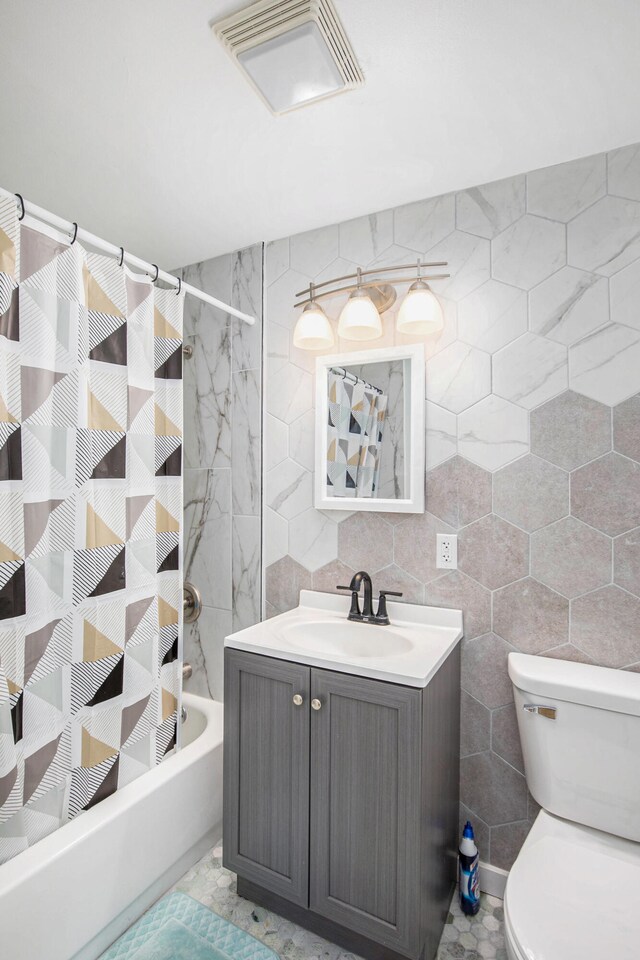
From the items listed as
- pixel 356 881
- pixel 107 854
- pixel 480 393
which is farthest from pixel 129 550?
pixel 480 393

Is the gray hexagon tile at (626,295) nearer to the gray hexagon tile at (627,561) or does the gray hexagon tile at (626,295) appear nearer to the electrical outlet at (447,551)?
the gray hexagon tile at (627,561)

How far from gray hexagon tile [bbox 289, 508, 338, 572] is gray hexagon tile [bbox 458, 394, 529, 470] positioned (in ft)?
1.96

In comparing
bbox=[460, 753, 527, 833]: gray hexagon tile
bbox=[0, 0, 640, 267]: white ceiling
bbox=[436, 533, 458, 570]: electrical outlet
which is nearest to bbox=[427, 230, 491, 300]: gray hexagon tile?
bbox=[0, 0, 640, 267]: white ceiling

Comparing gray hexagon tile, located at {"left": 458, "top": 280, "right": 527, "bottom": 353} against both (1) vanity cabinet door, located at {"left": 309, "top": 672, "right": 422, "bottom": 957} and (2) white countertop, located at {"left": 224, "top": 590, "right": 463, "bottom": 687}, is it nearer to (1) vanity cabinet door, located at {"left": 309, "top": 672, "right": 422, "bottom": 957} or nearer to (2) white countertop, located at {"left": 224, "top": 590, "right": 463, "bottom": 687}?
(2) white countertop, located at {"left": 224, "top": 590, "right": 463, "bottom": 687}

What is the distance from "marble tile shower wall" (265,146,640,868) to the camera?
60.1 inches

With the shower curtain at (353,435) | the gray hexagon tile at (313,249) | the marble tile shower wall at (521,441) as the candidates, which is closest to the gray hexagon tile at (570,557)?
the marble tile shower wall at (521,441)

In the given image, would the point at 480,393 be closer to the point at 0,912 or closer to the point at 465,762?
the point at 465,762

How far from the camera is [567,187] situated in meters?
→ 1.60

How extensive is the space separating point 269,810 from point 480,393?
1.49 metres

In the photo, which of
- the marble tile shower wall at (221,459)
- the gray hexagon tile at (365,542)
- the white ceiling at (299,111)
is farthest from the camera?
the marble tile shower wall at (221,459)

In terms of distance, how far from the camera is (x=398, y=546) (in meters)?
1.86

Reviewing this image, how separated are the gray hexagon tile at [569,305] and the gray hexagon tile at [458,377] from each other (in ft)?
0.67

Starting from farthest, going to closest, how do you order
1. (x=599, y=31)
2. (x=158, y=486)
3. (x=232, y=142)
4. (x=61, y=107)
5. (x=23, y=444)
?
(x=158, y=486) < (x=232, y=142) < (x=61, y=107) < (x=23, y=444) < (x=599, y=31)

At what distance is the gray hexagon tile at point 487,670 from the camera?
1.67 metres
